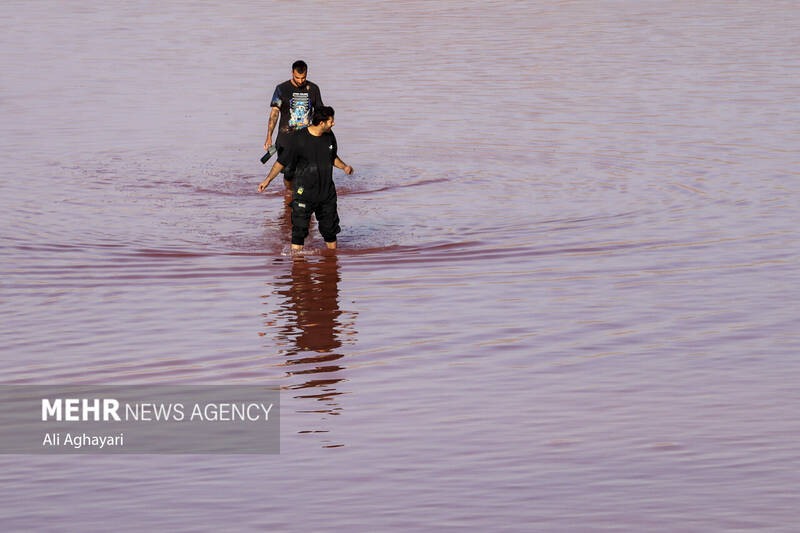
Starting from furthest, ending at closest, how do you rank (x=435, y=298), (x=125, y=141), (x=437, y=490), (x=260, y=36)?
(x=260, y=36)
(x=125, y=141)
(x=435, y=298)
(x=437, y=490)

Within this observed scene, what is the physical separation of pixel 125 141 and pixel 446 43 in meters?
16.6

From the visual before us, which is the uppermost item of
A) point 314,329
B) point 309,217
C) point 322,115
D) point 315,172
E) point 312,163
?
point 322,115

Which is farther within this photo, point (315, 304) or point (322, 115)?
point (322, 115)

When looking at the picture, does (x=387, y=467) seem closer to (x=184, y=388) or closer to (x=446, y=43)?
(x=184, y=388)

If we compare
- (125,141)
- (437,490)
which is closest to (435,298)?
(437,490)

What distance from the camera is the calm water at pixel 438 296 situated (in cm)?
863

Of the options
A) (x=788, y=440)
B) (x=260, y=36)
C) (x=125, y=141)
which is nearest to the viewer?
(x=788, y=440)

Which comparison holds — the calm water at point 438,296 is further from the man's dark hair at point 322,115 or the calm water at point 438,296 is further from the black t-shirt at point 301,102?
the man's dark hair at point 322,115

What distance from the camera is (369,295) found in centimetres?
1394
